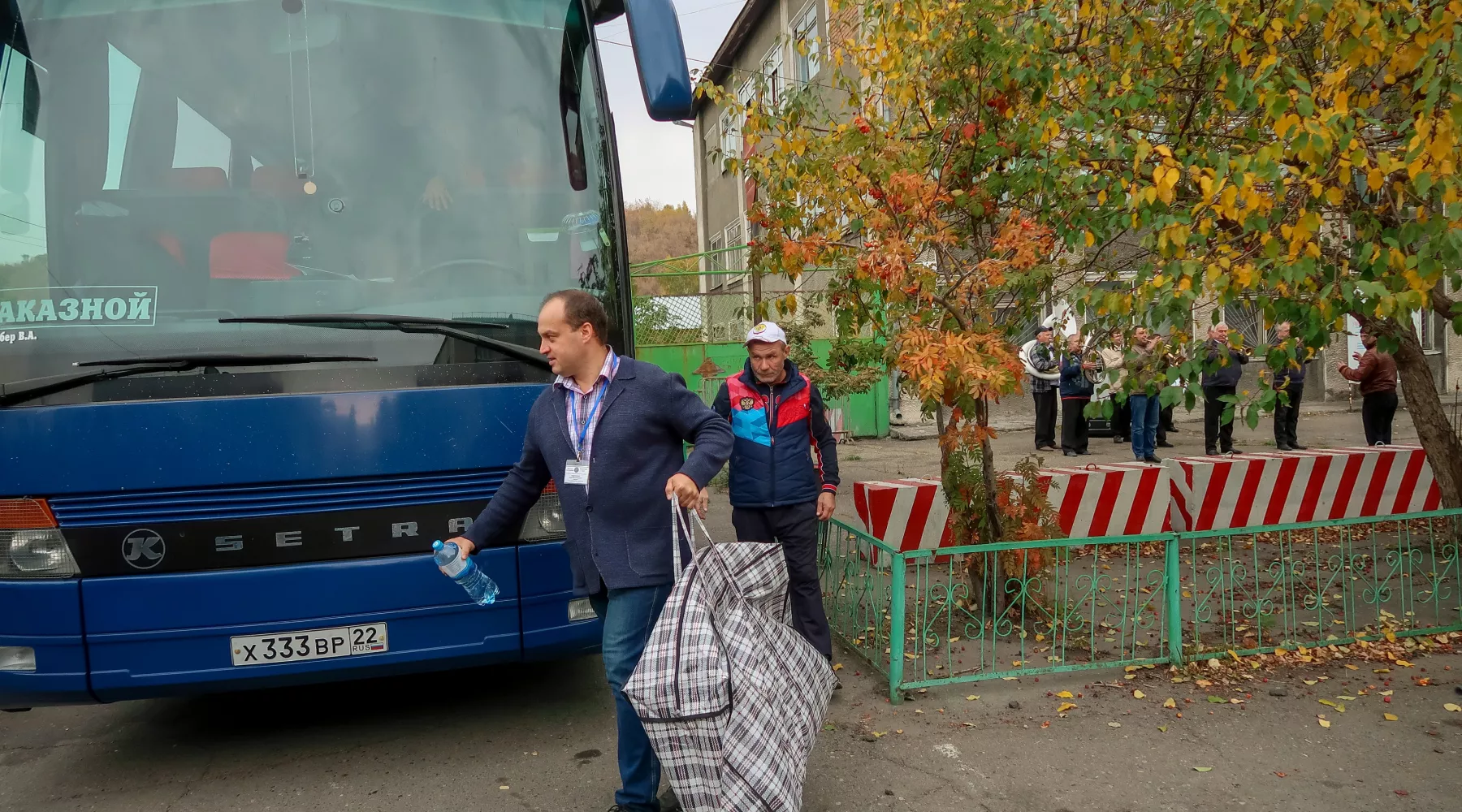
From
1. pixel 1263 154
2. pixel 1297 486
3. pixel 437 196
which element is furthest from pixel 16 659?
pixel 1297 486

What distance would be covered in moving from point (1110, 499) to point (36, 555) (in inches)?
284

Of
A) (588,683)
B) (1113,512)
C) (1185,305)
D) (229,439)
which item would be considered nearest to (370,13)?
(229,439)

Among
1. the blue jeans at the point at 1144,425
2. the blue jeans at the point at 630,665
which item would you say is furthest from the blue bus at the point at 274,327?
the blue jeans at the point at 1144,425

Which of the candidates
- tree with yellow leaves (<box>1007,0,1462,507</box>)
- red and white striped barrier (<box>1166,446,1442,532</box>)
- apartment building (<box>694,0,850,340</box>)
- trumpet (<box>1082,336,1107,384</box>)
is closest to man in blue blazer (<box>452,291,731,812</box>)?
tree with yellow leaves (<box>1007,0,1462,507</box>)

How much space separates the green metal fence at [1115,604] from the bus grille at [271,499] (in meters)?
2.09

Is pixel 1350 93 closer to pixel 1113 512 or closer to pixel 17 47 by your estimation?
pixel 1113 512

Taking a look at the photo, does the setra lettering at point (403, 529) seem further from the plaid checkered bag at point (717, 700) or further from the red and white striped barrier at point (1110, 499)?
the red and white striped barrier at point (1110, 499)

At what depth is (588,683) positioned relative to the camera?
17.6 ft

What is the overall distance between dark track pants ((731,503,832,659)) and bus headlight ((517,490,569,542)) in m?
1.19

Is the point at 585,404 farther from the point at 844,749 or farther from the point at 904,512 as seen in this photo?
the point at 904,512

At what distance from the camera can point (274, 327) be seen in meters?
3.85

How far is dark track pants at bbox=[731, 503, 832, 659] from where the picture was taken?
5.09 metres

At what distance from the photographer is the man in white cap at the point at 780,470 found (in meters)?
5.07

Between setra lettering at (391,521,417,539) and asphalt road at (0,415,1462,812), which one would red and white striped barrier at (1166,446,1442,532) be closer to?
asphalt road at (0,415,1462,812)
